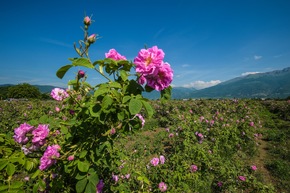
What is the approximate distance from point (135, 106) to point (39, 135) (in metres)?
0.91

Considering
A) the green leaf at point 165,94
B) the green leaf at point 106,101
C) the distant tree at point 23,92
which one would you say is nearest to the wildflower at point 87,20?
the green leaf at point 106,101

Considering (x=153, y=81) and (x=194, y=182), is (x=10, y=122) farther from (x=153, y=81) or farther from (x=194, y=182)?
(x=153, y=81)

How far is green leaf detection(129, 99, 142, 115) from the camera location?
1.18 m

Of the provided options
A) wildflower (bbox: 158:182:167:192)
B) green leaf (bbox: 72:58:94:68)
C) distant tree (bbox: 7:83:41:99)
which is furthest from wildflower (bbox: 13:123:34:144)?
distant tree (bbox: 7:83:41:99)

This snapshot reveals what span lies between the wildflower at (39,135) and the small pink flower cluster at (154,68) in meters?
0.97

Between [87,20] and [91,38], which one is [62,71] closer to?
[91,38]

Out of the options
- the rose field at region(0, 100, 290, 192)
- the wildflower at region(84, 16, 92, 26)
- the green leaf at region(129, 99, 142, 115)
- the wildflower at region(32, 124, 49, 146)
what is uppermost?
the wildflower at region(84, 16, 92, 26)

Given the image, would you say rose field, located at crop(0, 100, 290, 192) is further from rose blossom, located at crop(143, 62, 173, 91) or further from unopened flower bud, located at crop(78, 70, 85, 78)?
unopened flower bud, located at crop(78, 70, 85, 78)

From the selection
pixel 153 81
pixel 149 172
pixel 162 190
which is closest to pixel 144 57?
pixel 153 81

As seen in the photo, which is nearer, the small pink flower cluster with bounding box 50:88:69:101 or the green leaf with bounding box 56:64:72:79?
the green leaf with bounding box 56:64:72:79

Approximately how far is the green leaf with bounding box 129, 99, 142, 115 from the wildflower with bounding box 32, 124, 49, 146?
0.86 m

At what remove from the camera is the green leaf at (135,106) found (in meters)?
1.18

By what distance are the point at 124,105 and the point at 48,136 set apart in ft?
2.64

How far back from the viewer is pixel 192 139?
5707 mm
